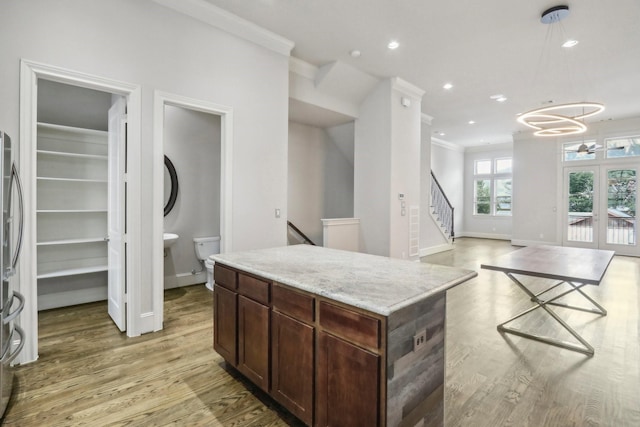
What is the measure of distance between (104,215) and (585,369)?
5.34 m

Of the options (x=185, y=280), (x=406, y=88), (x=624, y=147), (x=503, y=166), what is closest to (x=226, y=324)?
(x=185, y=280)

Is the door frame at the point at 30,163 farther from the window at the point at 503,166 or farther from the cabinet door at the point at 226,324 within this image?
the window at the point at 503,166

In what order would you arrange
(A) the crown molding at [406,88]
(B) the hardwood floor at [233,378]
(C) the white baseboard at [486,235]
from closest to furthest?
1. (B) the hardwood floor at [233,378]
2. (A) the crown molding at [406,88]
3. (C) the white baseboard at [486,235]

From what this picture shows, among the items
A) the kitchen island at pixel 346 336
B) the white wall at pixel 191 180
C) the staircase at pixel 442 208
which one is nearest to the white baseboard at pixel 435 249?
the staircase at pixel 442 208

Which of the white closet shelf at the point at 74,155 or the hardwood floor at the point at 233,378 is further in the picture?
the white closet shelf at the point at 74,155

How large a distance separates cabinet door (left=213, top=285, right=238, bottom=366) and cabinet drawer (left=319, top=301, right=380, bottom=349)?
94 centimetres

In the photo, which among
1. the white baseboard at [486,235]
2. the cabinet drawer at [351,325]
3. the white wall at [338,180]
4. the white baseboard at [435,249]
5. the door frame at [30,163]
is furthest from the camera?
the white baseboard at [486,235]

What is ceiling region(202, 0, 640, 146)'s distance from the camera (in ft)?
11.3

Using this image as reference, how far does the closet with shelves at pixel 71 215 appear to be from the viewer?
367 cm

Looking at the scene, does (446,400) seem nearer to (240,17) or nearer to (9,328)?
(9,328)

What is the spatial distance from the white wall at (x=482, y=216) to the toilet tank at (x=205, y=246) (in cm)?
982

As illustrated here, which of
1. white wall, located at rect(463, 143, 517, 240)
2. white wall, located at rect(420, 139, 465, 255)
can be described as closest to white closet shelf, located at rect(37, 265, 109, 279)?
white wall, located at rect(420, 139, 465, 255)

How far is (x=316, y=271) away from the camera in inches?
76.2

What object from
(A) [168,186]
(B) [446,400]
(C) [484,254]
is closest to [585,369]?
(B) [446,400]
